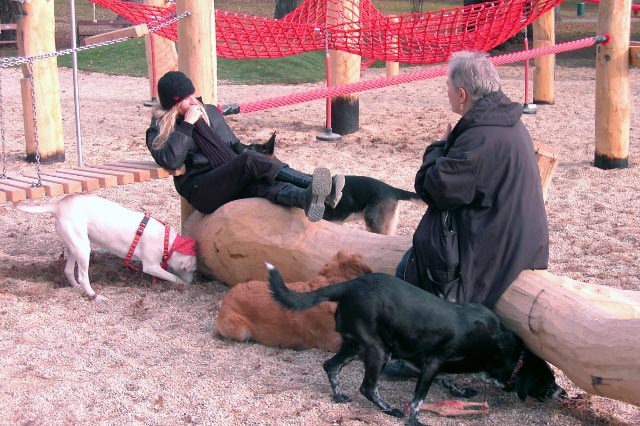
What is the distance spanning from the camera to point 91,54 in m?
18.9

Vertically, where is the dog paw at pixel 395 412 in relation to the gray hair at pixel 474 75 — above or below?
below

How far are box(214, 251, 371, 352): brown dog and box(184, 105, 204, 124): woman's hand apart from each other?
1.33m

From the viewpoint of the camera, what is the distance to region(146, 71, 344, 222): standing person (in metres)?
5.14

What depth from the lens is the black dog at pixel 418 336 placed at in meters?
3.47

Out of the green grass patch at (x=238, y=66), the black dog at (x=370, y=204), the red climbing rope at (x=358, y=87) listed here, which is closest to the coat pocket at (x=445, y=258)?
the black dog at (x=370, y=204)

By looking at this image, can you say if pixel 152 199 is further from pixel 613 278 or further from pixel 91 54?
pixel 91 54

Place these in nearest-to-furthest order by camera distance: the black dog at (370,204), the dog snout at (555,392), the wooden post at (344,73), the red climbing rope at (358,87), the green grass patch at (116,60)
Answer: the dog snout at (555,392), the black dog at (370,204), the red climbing rope at (358,87), the wooden post at (344,73), the green grass patch at (116,60)

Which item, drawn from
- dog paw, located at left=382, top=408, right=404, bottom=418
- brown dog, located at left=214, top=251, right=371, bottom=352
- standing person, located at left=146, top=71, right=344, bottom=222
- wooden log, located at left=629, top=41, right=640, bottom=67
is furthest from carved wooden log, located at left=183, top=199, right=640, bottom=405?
wooden log, located at left=629, top=41, right=640, bottom=67

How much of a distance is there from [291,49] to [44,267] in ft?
16.1

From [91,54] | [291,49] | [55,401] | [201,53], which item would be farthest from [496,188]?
[91,54]

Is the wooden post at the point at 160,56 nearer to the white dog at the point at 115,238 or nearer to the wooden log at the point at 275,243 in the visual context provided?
the white dog at the point at 115,238

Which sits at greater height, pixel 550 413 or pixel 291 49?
pixel 291 49

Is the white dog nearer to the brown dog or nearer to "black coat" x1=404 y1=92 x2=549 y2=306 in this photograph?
the brown dog

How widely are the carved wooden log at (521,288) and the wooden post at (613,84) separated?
4318 millimetres
